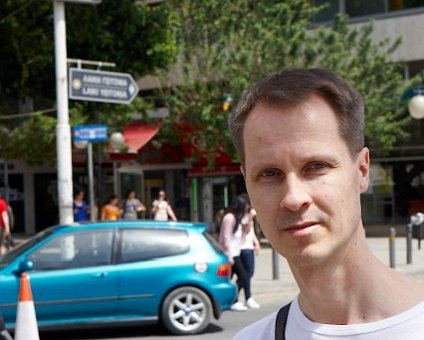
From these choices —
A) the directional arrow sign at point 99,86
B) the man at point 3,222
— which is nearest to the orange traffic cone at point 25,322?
the directional arrow sign at point 99,86

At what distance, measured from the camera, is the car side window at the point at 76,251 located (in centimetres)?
905

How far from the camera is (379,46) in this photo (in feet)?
72.7

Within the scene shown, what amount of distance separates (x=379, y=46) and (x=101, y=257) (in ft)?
49.8

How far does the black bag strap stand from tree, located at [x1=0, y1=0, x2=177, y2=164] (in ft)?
55.8

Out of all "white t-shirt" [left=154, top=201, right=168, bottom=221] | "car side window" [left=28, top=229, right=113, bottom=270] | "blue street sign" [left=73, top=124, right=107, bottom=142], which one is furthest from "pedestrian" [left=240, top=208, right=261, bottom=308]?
"white t-shirt" [left=154, top=201, right=168, bottom=221]

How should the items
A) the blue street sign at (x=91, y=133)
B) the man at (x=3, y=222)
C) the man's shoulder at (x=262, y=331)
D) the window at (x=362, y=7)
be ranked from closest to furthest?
the man's shoulder at (x=262, y=331) → the blue street sign at (x=91, y=133) → the man at (x=3, y=222) → the window at (x=362, y=7)

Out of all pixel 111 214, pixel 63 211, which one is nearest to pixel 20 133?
pixel 111 214

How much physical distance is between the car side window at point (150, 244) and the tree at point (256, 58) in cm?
1017

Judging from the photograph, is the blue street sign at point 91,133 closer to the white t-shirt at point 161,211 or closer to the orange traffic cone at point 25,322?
the orange traffic cone at point 25,322

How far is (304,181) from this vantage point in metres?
1.39

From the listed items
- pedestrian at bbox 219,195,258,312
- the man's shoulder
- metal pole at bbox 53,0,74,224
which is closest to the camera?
the man's shoulder

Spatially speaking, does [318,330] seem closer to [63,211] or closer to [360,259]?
[360,259]

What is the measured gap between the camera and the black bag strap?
60.2 inches

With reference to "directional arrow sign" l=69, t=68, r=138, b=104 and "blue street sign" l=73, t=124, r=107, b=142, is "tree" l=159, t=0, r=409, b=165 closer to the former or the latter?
"blue street sign" l=73, t=124, r=107, b=142
